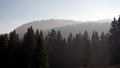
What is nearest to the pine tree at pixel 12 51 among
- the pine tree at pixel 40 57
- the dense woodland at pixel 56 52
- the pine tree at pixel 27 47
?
the dense woodland at pixel 56 52

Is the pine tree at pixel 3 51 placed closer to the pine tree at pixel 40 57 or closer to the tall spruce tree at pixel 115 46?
the pine tree at pixel 40 57

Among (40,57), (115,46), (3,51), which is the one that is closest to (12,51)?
(3,51)

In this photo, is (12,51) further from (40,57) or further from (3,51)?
(40,57)

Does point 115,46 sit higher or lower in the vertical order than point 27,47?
higher

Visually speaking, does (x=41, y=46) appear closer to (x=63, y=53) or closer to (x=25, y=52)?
(x=25, y=52)

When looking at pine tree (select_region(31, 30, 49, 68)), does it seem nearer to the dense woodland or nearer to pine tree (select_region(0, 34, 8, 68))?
the dense woodland

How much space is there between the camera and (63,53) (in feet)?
308

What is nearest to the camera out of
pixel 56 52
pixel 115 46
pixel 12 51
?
pixel 115 46

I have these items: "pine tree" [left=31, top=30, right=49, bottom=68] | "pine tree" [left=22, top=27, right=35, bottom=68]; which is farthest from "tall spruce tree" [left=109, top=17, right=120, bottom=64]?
"pine tree" [left=22, top=27, right=35, bottom=68]

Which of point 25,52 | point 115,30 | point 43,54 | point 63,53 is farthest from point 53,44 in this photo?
point 43,54

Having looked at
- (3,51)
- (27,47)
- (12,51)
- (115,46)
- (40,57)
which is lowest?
(3,51)

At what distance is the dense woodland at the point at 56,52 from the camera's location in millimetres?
53681

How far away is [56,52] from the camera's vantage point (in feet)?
302

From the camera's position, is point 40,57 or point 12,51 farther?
point 12,51
